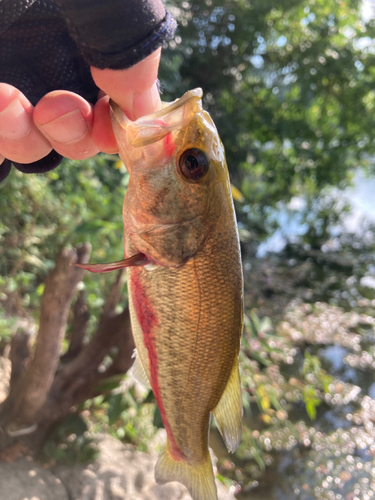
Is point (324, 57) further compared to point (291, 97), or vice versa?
point (291, 97)

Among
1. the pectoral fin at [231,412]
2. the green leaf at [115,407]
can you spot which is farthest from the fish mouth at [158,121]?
the green leaf at [115,407]

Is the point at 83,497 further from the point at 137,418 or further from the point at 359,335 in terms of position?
the point at 359,335

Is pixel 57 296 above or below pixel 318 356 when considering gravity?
above

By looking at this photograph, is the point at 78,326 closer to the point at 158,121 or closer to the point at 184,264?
the point at 184,264

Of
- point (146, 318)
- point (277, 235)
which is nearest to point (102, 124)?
point (146, 318)

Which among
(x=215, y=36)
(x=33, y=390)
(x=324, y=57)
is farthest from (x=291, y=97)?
(x=33, y=390)

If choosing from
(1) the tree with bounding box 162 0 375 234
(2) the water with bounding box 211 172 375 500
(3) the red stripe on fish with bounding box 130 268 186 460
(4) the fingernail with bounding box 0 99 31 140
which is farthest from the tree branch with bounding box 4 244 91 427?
(1) the tree with bounding box 162 0 375 234
